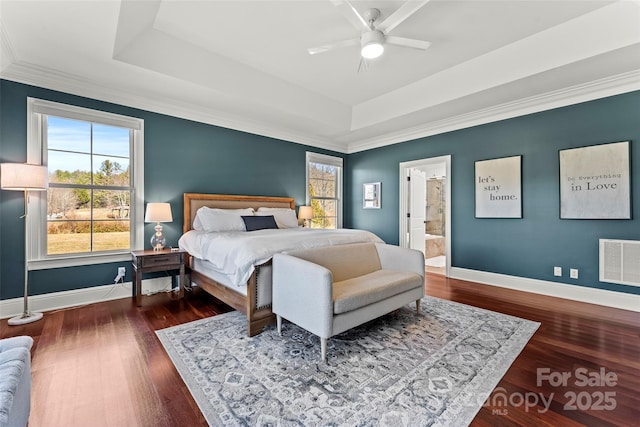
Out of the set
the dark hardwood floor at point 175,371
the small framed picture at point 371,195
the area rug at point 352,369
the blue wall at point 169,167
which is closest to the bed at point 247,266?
the area rug at point 352,369

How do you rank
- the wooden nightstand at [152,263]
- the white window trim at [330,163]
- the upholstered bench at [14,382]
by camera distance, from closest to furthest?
the upholstered bench at [14,382], the wooden nightstand at [152,263], the white window trim at [330,163]

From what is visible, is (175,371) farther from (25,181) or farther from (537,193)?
(537,193)

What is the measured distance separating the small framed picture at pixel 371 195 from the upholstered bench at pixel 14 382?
17.5 ft

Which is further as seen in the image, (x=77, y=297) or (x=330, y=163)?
(x=330, y=163)

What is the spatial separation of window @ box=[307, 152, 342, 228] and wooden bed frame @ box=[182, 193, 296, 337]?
30.9 inches

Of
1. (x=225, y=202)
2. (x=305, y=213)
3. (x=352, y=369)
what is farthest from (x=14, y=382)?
(x=305, y=213)

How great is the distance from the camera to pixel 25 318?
2.75 meters

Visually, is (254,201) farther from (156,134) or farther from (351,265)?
(351,265)

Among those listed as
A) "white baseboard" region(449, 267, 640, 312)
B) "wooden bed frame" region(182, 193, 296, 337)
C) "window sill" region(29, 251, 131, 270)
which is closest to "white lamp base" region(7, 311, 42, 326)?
"window sill" region(29, 251, 131, 270)

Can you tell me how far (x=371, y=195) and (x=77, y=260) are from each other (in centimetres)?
495

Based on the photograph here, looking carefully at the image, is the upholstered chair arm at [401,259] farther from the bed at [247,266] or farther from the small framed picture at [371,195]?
the small framed picture at [371,195]

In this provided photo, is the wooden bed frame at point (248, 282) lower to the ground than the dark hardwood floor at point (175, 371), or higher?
higher

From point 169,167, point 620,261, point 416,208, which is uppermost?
point 169,167

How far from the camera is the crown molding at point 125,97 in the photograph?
9.76 feet
